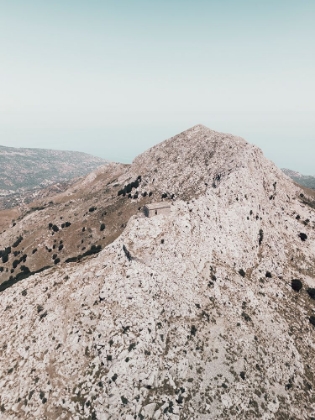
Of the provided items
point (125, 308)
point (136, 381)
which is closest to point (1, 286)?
point (125, 308)

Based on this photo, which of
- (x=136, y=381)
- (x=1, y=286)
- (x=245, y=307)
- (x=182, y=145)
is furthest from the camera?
(x=182, y=145)

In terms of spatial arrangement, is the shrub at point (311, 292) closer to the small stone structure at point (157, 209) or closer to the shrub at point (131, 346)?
the small stone structure at point (157, 209)

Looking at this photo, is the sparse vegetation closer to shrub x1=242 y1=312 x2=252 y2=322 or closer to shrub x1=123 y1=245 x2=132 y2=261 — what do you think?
shrub x1=242 y1=312 x2=252 y2=322

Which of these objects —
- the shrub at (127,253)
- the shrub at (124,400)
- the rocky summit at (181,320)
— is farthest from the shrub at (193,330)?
the shrub at (127,253)

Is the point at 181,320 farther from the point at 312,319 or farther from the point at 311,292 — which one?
the point at 311,292

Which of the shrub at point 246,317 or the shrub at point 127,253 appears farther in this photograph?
the shrub at point 127,253

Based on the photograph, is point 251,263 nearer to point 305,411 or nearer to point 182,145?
point 305,411

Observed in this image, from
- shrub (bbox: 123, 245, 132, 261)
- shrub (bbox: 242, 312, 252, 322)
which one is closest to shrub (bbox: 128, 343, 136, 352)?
shrub (bbox: 123, 245, 132, 261)

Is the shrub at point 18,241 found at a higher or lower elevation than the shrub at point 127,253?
lower
